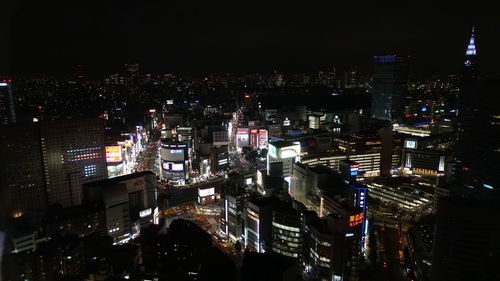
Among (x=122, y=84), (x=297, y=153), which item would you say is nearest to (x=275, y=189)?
(x=297, y=153)

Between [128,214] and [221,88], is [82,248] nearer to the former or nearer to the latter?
[128,214]

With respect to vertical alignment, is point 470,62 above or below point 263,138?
above

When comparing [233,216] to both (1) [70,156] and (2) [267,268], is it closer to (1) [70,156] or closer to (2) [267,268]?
(2) [267,268]

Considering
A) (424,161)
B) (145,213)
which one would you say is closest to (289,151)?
(145,213)

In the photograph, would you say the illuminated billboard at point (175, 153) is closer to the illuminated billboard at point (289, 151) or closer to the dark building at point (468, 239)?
the illuminated billboard at point (289, 151)

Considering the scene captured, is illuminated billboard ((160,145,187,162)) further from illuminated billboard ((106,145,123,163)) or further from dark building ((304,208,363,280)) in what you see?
dark building ((304,208,363,280))

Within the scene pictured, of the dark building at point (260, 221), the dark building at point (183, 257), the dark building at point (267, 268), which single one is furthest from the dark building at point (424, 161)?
the dark building at point (267, 268)
